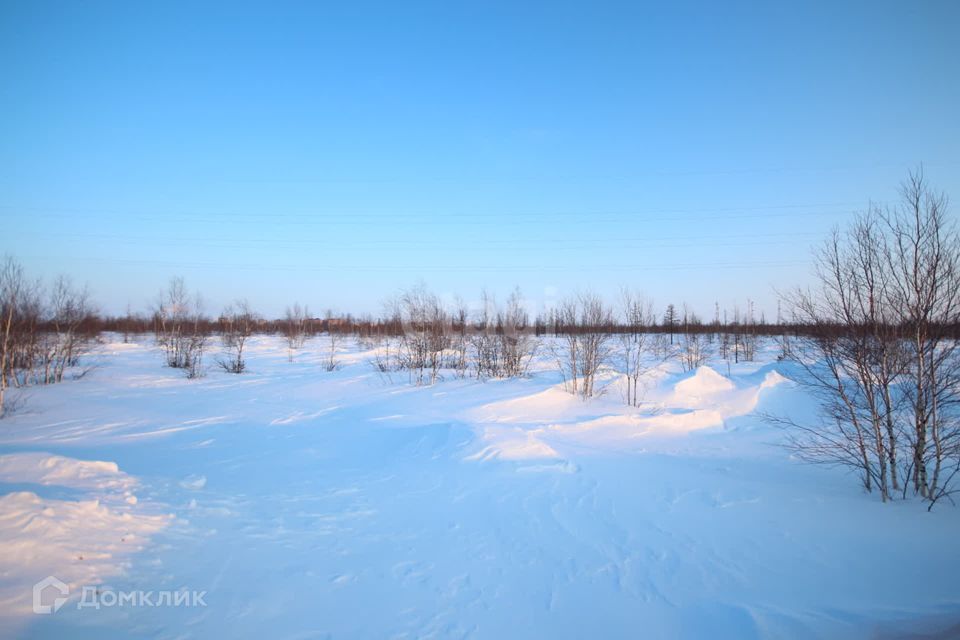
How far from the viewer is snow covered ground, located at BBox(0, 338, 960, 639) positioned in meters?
3.23

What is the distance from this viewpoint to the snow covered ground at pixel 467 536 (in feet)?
10.6

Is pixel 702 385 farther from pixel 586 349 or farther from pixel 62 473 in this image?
pixel 62 473

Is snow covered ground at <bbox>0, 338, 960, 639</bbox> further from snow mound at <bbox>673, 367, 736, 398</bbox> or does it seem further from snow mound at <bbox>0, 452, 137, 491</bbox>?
snow mound at <bbox>673, 367, 736, 398</bbox>

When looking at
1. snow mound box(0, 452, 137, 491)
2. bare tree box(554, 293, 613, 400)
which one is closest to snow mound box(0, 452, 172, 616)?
snow mound box(0, 452, 137, 491)

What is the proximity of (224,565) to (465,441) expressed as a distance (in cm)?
469

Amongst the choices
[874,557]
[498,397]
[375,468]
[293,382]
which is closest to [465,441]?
[375,468]

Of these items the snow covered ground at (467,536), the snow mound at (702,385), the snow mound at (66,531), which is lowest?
the snow covered ground at (467,536)

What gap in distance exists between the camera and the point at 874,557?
163 inches

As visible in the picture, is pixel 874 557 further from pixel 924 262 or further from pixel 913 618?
pixel 924 262

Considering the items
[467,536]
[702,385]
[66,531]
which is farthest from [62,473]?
[702,385]

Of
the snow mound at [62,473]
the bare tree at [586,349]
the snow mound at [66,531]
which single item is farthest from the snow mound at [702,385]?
the snow mound at [62,473]

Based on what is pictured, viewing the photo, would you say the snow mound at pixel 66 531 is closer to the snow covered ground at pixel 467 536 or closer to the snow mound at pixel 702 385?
the snow covered ground at pixel 467 536

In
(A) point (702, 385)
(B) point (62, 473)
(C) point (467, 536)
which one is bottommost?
(C) point (467, 536)

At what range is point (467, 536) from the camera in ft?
15.4
